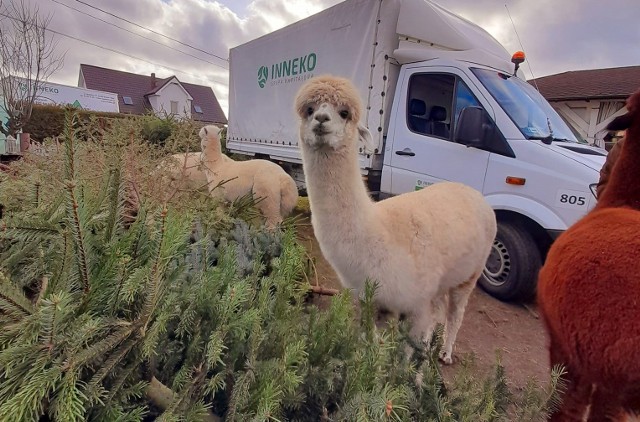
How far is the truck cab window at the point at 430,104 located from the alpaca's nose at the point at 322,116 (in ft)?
11.9

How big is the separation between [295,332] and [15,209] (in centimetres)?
136

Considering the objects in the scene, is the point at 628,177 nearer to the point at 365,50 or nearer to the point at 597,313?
the point at 597,313

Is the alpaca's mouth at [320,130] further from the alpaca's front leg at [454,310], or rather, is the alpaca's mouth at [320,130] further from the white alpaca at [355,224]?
the alpaca's front leg at [454,310]

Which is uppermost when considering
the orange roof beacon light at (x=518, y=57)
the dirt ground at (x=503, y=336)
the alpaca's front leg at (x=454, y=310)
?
the orange roof beacon light at (x=518, y=57)

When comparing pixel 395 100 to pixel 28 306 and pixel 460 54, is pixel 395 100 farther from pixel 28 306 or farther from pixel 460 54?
pixel 28 306

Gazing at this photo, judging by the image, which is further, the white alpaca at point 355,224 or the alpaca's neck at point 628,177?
the white alpaca at point 355,224

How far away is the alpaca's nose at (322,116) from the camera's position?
2391 mm

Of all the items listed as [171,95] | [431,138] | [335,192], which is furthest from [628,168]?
[171,95]

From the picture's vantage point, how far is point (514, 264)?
4867 millimetres

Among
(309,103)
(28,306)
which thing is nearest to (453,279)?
(309,103)

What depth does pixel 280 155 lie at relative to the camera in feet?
28.4

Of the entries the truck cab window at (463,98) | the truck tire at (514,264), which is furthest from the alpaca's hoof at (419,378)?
the truck cab window at (463,98)

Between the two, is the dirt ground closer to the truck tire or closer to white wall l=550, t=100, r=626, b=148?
the truck tire

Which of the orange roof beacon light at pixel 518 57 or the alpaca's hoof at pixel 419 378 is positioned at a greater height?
the orange roof beacon light at pixel 518 57
